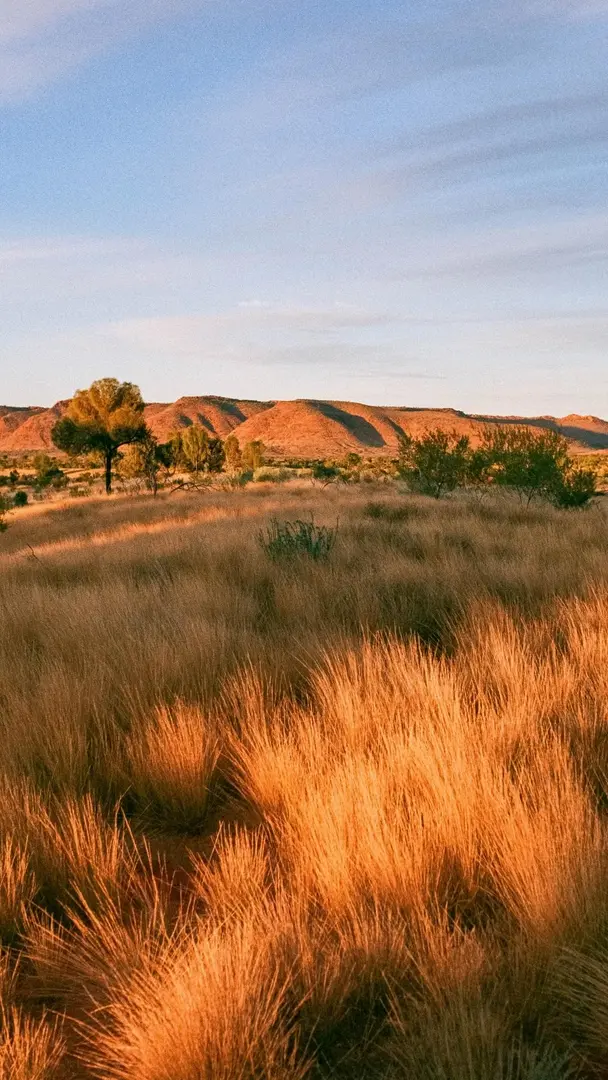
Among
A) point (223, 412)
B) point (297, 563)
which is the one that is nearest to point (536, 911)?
point (297, 563)

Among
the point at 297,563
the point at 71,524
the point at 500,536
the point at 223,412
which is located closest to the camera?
the point at 297,563

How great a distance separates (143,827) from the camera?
3.00m

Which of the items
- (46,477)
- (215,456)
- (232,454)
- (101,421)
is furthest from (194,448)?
(46,477)

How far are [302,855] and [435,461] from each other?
22.5 meters

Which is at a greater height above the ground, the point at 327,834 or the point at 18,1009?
the point at 327,834

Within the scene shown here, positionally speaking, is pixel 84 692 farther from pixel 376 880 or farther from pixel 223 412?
pixel 223 412

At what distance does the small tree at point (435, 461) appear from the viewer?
24.0 meters

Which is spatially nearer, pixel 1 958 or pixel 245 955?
pixel 245 955

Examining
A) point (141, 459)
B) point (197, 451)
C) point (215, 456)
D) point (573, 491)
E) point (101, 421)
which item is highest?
point (101, 421)

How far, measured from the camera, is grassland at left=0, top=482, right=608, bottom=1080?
1.70 m

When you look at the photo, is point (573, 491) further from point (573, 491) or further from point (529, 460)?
point (529, 460)

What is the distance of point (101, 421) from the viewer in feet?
131

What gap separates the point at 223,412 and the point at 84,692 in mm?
195797

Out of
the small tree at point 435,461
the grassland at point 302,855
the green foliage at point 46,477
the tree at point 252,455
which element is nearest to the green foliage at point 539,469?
the small tree at point 435,461
